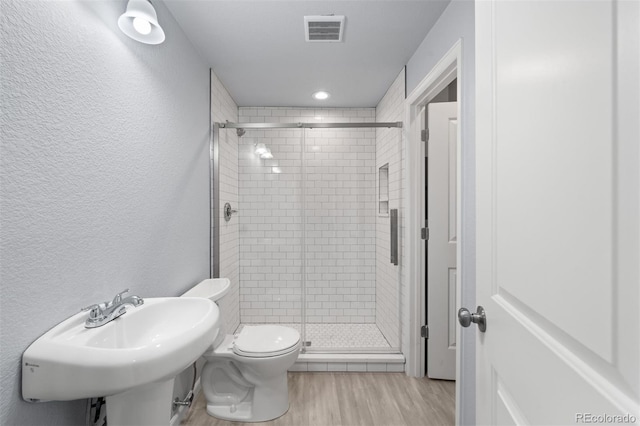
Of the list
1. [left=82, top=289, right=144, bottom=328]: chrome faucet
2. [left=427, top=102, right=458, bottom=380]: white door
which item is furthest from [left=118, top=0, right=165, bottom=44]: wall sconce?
[left=427, top=102, right=458, bottom=380]: white door

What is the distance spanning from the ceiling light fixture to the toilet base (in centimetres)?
241

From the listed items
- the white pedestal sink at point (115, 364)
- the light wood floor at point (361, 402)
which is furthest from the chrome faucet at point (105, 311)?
the light wood floor at point (361, 402)

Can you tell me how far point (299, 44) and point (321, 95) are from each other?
906mm

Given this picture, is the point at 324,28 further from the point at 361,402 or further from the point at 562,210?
the point at 361,402

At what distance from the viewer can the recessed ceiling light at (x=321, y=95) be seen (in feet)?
9.70

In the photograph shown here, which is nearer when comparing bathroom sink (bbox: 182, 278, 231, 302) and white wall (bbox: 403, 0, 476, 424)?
white wall (bbox: 403, 0, 476, 424)

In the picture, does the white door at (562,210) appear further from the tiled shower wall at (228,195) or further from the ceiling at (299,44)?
the tiled shower wall at (228,195)

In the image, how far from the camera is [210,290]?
197cm

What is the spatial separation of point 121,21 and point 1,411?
1329 mm

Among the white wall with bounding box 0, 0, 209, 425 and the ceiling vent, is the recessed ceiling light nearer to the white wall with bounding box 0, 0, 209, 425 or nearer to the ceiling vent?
the ceiling vent

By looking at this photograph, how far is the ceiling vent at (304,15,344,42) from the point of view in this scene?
1816mm

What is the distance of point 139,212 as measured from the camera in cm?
140

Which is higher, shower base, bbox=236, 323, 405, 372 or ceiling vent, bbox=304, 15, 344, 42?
ceiling vent, bbox=304, 15, 344, 42

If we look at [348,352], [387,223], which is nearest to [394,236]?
[387,223]
